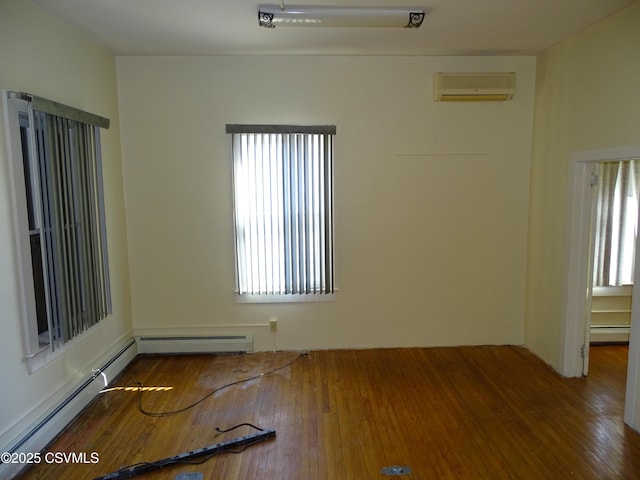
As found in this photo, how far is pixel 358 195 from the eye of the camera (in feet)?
12.3

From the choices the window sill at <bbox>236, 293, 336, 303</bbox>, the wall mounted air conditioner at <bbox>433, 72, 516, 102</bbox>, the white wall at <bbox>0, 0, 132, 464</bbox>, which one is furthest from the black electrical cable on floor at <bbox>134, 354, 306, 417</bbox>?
the wall mounted air conditioner at <bbox>433, 72, 516, 102</bbox>

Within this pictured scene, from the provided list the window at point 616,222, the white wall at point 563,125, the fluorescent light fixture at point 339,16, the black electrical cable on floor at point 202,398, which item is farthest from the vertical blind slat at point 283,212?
the window at point 616,222

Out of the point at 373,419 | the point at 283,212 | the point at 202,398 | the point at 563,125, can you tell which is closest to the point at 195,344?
the point at 202,398

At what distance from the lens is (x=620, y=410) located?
282cm

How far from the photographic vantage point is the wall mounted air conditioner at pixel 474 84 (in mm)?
3559

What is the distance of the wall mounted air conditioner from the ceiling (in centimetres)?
21

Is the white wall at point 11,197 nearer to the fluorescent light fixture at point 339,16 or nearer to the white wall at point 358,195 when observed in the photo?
the white wall at point 358,195

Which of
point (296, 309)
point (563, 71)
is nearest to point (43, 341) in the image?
point (296, 309)

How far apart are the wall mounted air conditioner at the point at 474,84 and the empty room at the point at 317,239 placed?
0.02 meters

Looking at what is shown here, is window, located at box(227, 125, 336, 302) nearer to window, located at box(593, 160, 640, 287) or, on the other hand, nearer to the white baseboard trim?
the white baseboard trim

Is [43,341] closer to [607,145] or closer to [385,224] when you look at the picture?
[385,224]

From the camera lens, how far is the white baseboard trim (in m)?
2.22

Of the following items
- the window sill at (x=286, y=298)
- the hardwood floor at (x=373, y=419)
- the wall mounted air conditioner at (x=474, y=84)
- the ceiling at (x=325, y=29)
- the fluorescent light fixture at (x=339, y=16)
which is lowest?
the hardwood floor at (x=373, y=419)

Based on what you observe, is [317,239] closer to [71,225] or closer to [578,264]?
[71,225]
